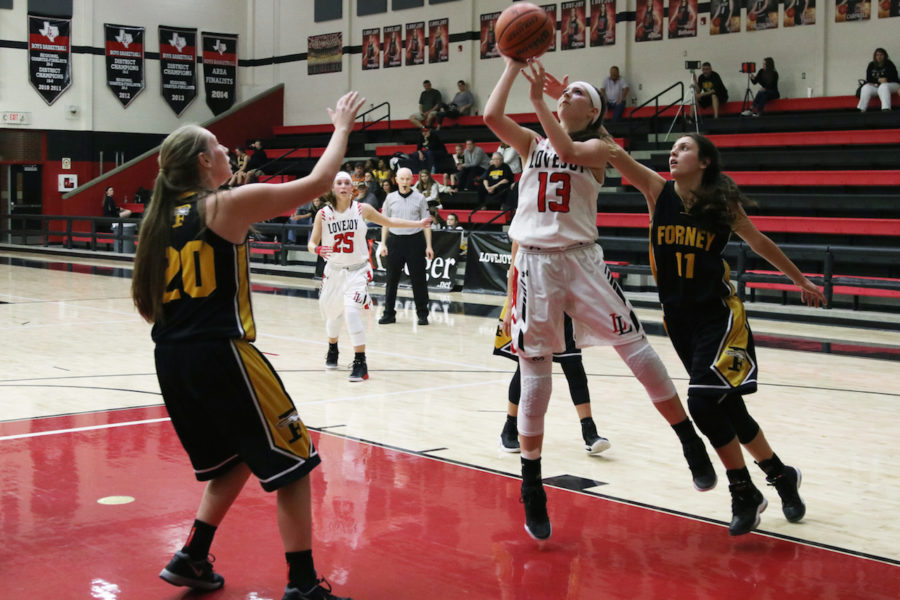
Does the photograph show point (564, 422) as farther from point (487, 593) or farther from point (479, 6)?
point (479, 6)

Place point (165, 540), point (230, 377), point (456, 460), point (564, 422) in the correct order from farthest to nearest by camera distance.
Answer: point (564, 422) → point (456, 460) → point (165, 540) → point (230, 377)

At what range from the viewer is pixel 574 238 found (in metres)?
4.38

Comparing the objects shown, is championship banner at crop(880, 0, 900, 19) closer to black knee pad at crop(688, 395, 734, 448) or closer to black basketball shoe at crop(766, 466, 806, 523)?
black basketball shoe at crop(766, 466, 806, 523)

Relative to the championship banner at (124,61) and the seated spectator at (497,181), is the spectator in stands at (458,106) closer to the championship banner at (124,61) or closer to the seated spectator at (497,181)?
the seated spectator at (497,181)

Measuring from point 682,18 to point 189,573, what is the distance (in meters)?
18.3

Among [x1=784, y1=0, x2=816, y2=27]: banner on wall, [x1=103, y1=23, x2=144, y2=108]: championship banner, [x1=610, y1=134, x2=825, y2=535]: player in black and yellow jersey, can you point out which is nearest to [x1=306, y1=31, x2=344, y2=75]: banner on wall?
[x1=103, y1=23, x2=144, y2=108]: championship banner

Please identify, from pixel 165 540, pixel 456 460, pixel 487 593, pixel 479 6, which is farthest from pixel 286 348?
pixel 479 6

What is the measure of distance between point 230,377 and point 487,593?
46.5 inches

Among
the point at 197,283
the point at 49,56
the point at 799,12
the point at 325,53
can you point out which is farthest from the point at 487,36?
the point at 197,283

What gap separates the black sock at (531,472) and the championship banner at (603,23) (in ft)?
59.3

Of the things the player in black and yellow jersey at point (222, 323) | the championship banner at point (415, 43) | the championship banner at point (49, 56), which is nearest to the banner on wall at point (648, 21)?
the championship banner at point (415, 43)

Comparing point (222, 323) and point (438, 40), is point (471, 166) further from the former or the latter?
point (222, 323)

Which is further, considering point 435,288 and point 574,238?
point 435,288

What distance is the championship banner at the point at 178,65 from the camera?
2831 centimetres
